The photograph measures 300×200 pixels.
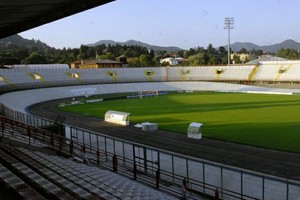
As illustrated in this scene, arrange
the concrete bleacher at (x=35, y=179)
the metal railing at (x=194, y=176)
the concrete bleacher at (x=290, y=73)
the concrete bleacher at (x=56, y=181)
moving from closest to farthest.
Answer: the concrete bleacher at (x=35, y=179) → the concrete bleacher at (x=56, y=181) → the metal railing at (x=194, y=176) → the concrete bleacher at (x=290, y=73)

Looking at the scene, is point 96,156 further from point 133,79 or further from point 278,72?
point 278,72

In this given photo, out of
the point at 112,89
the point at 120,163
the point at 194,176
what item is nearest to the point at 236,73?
the point at 112,89

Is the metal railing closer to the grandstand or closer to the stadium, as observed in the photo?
the stadium

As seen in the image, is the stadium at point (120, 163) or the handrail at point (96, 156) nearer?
the stadium at point (120, 163)

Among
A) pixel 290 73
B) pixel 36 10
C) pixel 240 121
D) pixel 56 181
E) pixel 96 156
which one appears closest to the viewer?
pixel 56 181

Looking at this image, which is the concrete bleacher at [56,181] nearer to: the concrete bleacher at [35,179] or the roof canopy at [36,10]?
the concrete bleacher at [35,179]

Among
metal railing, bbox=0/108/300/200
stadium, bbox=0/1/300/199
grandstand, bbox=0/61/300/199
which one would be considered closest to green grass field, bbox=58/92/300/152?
stadium, bbox=0/1/300/199

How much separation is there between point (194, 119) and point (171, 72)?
54730 millimetres

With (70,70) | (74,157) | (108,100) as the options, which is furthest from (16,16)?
(70,70)

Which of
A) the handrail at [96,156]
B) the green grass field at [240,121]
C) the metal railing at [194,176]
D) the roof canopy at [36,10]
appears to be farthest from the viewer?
the green grass field at [240,121]

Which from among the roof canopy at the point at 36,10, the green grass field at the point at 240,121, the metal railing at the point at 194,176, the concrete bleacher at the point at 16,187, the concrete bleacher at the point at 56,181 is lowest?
the green grass field at the point at 240,121

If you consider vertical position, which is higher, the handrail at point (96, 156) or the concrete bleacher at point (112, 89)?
the handrail at point (96, 156)

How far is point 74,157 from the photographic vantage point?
1594 cm

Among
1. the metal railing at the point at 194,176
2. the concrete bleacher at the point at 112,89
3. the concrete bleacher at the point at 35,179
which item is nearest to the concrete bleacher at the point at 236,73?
the concrete bleacher at the point at 112,89
